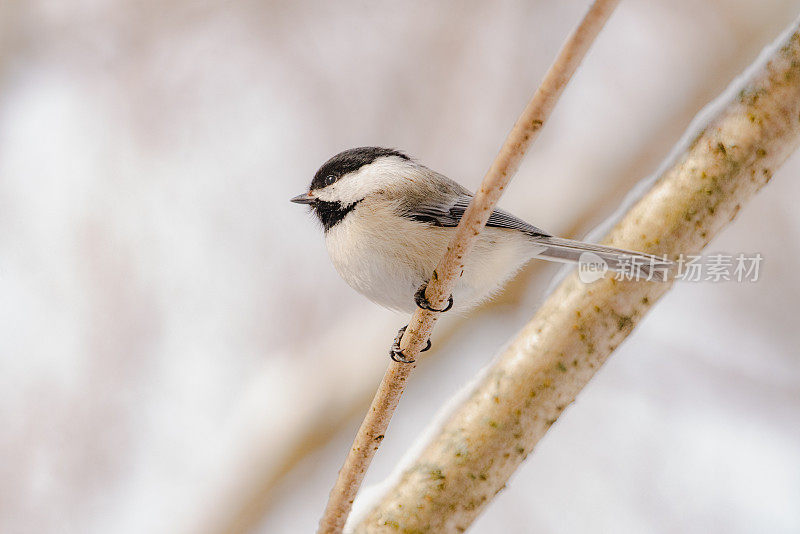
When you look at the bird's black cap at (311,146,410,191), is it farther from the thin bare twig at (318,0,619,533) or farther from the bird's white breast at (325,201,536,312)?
the thin bare twig at (318,0,619,533)

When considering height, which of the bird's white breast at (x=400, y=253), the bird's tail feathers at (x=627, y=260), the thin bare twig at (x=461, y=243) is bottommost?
the thin bare twig at (x=461, y=243)

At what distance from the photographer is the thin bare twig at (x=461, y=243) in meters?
1.10

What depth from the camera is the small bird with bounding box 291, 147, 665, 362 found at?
1857 millimetres

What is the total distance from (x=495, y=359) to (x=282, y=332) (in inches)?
57.4

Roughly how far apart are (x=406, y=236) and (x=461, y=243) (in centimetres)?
52

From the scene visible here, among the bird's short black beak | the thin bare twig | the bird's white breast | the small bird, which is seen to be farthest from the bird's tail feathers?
the bird's short black beak

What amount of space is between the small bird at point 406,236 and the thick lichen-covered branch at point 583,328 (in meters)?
0.14

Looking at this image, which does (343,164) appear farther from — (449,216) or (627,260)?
(627,260)

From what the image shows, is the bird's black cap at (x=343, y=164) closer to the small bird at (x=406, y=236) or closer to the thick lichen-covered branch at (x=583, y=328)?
the small bird at (x=406, y=236)

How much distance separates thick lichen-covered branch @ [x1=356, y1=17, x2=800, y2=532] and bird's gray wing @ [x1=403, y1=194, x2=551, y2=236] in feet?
0.93

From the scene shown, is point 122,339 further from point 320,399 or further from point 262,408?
point 320,399

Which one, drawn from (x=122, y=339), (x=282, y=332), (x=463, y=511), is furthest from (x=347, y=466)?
(x=122, y=339)

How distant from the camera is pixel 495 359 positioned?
82.0 inches

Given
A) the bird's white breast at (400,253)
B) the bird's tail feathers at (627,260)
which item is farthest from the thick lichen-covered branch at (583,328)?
the bird's white breast at (400,253)
